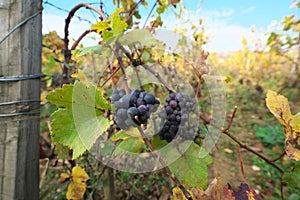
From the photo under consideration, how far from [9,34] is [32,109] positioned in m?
0.25

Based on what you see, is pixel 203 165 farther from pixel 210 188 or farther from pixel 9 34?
pixel 9 34

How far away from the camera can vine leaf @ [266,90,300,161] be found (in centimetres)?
54

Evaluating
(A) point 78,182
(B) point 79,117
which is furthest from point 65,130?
(A) point 78,182

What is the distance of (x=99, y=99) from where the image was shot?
47cm

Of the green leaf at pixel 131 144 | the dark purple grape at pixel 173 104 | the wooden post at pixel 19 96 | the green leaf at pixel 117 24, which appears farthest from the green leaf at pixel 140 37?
the wooden post at pixel 19 96

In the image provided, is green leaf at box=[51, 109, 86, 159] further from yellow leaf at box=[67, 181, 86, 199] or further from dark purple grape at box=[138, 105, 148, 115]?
yellow leaf at box=[67, 181, 86, 199]

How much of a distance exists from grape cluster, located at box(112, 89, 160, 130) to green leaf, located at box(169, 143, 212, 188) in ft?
0.54

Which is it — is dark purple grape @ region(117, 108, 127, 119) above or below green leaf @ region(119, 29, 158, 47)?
below

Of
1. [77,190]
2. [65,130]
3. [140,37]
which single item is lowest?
[77,190]

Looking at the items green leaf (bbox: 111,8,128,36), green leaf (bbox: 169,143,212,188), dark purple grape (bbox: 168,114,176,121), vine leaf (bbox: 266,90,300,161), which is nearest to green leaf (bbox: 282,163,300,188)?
vine leaf (bbox: 266,90,300,161)

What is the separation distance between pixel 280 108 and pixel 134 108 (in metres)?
0.36

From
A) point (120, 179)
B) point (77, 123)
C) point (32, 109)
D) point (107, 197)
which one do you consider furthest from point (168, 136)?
point (120, 179)

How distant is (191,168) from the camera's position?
0.56 m

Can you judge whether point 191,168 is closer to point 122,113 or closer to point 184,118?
point 184,118
